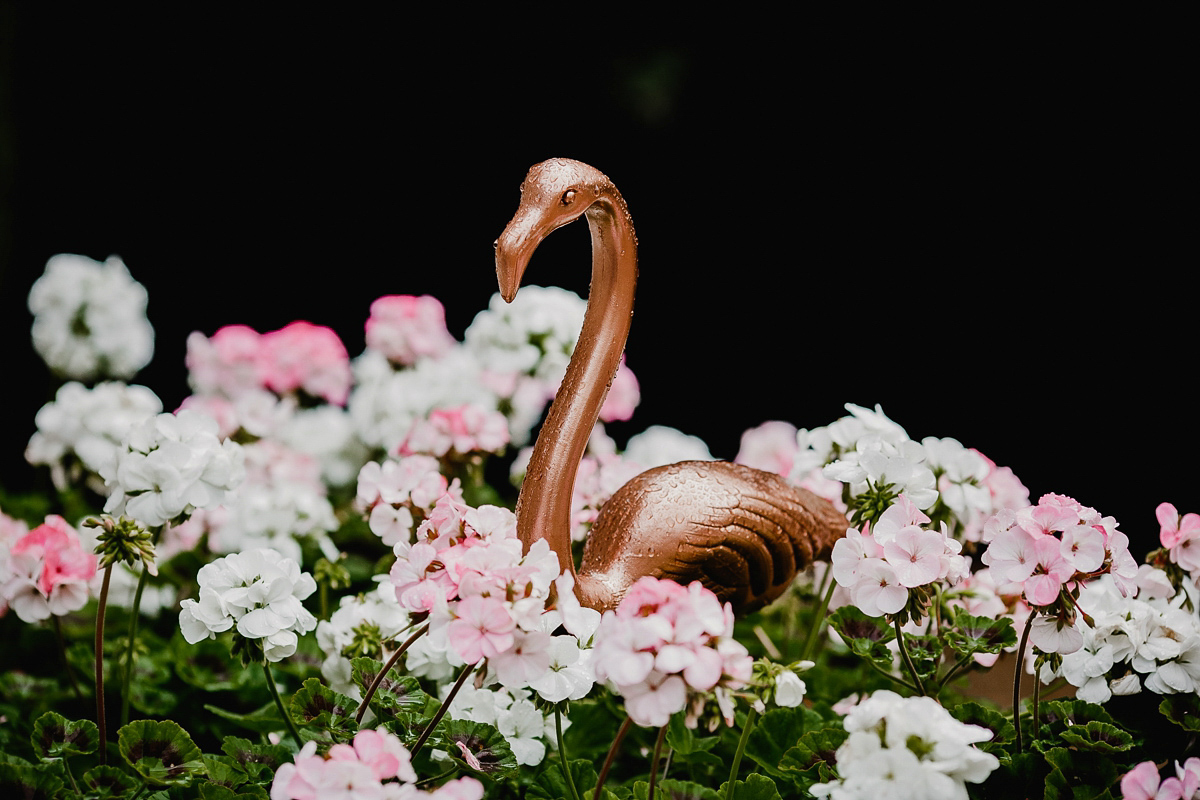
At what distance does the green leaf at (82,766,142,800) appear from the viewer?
750mm

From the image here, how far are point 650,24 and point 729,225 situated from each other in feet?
1.73

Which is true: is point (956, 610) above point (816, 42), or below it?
below

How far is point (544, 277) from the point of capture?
2682mm

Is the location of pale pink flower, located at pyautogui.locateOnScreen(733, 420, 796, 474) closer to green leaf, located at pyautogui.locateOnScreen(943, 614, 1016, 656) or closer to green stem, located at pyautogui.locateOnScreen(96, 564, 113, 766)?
green leaf, located at pyautogui.locateOnScreen(943, 614, 1016, 656)

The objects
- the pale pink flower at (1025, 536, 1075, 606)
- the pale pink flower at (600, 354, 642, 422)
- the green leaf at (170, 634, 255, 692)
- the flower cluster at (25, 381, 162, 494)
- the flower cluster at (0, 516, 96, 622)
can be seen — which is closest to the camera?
the pale pink flower at (1025, 536, 1075, 606)

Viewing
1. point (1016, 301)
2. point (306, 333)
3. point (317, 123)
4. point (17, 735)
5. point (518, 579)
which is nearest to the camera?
point (518, 579)

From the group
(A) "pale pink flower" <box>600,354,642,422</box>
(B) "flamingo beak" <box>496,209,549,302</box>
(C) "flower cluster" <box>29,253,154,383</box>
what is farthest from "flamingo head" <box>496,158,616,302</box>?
(C) "flower cluster" <box>29,253,154,383</box>

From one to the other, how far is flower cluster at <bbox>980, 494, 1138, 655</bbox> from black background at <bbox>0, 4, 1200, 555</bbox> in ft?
5.45

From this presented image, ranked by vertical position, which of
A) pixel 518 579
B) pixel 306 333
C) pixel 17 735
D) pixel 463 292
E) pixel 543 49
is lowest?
pixel 17 735

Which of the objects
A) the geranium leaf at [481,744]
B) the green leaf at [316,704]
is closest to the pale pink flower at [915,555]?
the geranium leaf at [481,744]

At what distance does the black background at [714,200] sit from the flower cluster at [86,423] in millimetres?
1107

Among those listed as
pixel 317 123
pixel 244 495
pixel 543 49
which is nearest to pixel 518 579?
pixel 244 495

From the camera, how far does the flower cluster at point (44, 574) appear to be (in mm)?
926

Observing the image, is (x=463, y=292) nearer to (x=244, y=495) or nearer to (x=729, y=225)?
(x=729, y=225)
